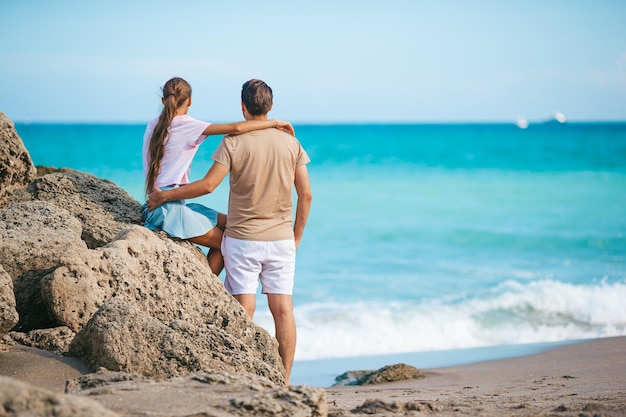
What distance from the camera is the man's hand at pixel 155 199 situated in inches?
214

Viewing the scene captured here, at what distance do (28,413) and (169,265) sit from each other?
7.90 ft

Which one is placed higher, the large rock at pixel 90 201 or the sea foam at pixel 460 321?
the large rock at pixel 90 201

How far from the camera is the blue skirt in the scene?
17.9 feet

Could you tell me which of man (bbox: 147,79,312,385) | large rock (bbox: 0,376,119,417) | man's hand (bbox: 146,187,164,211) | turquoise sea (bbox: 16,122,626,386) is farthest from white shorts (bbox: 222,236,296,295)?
turquoise sea (bbox: 16,122,626,386)

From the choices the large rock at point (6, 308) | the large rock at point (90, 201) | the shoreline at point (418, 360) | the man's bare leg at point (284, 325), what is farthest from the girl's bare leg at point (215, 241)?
the shoreline at point (418, 360)

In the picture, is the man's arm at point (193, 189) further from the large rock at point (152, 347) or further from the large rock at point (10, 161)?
the large rock at point (10, 161)

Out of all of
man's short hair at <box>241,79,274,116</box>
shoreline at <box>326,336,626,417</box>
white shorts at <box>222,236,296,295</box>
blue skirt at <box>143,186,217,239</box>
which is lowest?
shoreline at <box>326,336,626,417</box>

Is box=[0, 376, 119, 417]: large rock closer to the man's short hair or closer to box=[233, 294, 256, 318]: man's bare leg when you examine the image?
box=[233, 294, 256, 318]: man's bare leg

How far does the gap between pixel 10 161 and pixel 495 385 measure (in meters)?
4.18

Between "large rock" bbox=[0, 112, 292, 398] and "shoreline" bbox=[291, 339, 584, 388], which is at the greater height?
"large rock" bbox=[0, 112, 292, 398]

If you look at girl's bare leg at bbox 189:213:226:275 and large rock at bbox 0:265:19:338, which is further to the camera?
girl's bare leg at bbox 189:213:226:275

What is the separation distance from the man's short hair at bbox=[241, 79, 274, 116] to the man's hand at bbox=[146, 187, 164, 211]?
895mm

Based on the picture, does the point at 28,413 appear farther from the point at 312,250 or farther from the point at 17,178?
the point at 312,250

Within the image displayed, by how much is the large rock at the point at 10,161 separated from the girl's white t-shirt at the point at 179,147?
1.34 meters
